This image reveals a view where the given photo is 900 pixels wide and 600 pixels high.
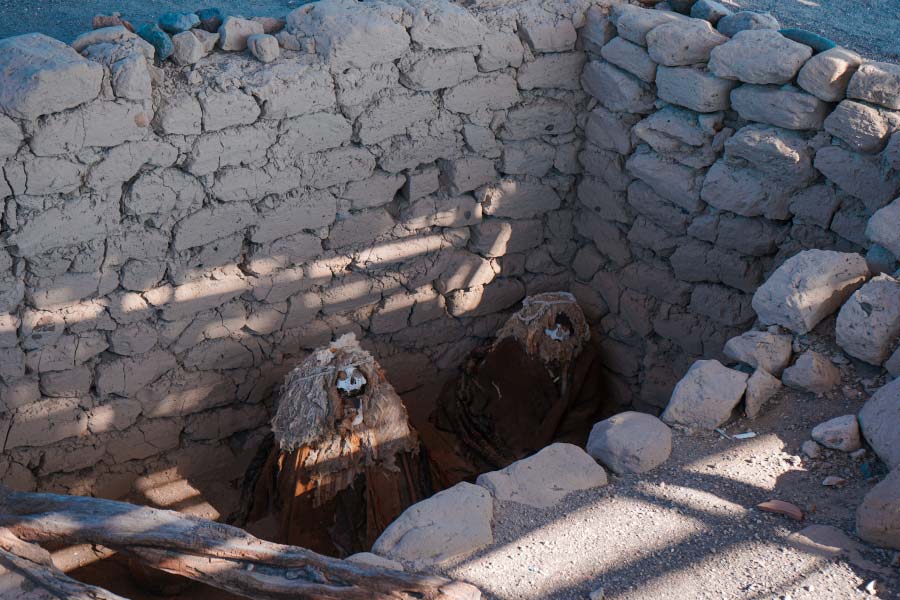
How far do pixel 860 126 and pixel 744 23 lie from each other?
2.64 ft

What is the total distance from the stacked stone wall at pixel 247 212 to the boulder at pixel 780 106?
3.38ft

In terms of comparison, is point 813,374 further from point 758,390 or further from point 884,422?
point 884,422

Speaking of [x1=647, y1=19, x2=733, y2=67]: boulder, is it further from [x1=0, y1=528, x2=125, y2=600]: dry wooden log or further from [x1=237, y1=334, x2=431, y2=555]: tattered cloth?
[x1=0, y1=528, x2=125, y2=600]: dry wooden log

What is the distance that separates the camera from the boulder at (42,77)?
140 inches

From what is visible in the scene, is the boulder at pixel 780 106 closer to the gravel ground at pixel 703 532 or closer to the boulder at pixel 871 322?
the boulder at pixel 871 322

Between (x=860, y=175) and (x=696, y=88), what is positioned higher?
(x=696, y=88)

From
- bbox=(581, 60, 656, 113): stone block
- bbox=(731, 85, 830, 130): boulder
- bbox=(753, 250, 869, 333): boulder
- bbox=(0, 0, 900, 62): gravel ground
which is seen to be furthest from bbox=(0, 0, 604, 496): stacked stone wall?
bbox=(753, 250, 869, 333): boulder

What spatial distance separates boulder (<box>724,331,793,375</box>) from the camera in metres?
3.59

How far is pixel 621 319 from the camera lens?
17.5 ft

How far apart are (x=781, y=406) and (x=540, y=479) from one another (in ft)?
3.16

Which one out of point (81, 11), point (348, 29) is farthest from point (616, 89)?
point (81, 11)

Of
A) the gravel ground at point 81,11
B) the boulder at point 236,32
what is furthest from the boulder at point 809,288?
the gravel ground at point 81,11

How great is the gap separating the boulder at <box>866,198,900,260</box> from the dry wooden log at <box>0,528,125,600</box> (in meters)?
2.98

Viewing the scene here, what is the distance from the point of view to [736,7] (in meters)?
5.21
